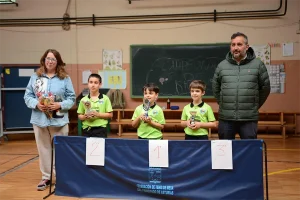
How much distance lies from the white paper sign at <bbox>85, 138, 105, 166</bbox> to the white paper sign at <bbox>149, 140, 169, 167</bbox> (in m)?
0.47

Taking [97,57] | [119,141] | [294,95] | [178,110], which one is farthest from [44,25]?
[294,95]

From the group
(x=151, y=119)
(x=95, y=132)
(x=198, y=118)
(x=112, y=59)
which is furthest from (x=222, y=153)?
(x=112, y=59)

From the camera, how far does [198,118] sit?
10.5ft

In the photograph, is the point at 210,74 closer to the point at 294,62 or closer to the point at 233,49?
the point at 294,62

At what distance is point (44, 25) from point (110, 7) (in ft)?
5.18

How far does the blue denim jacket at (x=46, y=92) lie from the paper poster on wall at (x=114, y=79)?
3604mm

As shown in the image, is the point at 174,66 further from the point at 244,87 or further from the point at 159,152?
the point at 159,152

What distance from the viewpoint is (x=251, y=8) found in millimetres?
6496

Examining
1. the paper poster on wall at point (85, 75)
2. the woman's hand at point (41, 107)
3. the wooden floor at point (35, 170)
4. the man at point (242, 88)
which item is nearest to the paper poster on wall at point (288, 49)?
the wooden floor at point (35, 170)

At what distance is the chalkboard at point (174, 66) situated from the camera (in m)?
6.68

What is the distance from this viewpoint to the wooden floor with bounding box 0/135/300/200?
3266 mm

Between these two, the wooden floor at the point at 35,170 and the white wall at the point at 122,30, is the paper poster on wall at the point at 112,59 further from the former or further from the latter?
the wooden floor at the point at 35,170

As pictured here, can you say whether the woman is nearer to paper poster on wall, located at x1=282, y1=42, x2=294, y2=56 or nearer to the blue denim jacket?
the blue denim jacket

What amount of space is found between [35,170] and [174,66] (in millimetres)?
3693
